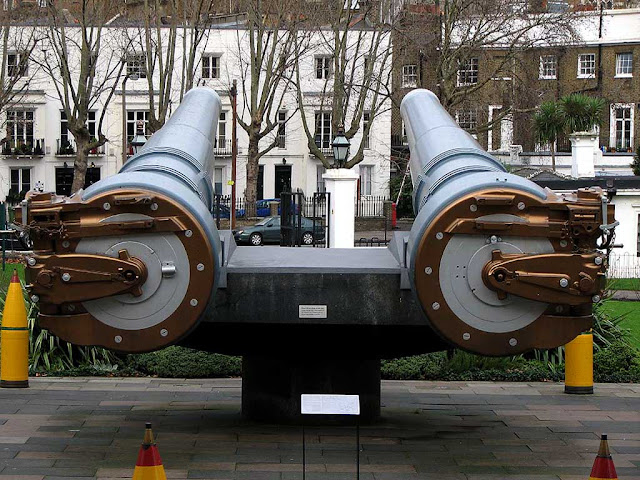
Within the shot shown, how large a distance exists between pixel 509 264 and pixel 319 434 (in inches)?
99.3

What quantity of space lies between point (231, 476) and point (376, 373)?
2.09 m

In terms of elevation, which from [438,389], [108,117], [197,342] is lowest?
[438,389]

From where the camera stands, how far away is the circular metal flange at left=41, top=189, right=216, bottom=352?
7.95 m

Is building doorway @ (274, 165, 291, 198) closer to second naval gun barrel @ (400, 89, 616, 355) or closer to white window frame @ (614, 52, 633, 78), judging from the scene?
white window frame @ (614, 52, 633, 78)

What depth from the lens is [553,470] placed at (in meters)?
8.67

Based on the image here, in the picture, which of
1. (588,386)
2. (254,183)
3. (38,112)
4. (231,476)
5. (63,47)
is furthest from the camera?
(38,112)

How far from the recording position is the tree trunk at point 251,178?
5414 cm

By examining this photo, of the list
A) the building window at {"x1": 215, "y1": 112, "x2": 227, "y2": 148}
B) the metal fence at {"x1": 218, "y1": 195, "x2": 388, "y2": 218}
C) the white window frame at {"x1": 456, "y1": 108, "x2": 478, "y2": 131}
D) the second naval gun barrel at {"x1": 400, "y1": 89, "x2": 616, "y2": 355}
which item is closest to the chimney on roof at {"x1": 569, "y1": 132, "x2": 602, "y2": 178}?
the white window frame at {"x1": 456, "y1": 108, "x2": 478, "y2": 131}

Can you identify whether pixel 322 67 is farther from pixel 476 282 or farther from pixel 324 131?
pixel 476 282

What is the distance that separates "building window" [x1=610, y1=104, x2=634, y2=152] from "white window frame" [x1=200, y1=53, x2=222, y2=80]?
2098 cm

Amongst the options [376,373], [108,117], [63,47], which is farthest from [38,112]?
[376,373]

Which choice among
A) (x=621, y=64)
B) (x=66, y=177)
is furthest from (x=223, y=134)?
(x=621, y=64)

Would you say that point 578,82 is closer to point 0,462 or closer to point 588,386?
point 588,386

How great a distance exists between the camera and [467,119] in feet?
200
